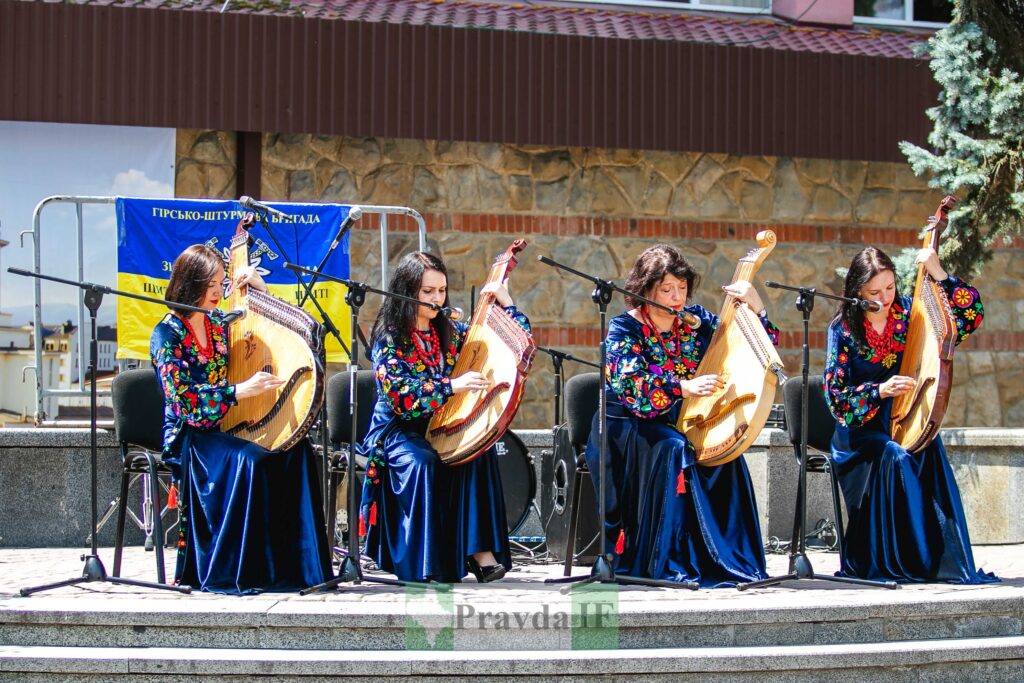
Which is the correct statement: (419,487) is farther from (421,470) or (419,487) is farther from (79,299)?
(79,299)

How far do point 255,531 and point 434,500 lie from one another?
765 millimetres

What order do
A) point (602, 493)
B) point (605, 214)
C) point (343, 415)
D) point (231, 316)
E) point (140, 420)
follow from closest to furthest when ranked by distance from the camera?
point (231, 316) → point (602, 493) → point (140, 420) → point (343, 415) → point (605, 214)

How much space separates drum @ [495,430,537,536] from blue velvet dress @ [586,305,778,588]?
80cm

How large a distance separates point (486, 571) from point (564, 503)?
3.12 ft

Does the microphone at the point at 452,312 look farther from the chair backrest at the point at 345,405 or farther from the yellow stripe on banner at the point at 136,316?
the yellow stripe on banner at the point at 136,316

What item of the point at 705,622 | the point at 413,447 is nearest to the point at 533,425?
the point at 413,447

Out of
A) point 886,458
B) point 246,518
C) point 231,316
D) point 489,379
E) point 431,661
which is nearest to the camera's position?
point 431,661

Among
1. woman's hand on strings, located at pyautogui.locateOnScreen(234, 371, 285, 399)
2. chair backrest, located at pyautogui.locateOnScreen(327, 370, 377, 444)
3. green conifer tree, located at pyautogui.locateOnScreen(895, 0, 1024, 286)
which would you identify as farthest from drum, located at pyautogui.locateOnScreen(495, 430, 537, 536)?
green conifer tree, located at pyautogui.locateOnScreen(895, 0, 1024, 286)

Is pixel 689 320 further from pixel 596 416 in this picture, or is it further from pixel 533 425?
pixel 533 425

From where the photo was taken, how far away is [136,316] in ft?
26.0

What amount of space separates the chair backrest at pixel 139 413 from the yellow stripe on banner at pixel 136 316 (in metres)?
1.60

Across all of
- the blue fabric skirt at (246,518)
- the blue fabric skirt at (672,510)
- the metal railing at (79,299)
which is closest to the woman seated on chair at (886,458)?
the blue fabric skirt at (672,510)

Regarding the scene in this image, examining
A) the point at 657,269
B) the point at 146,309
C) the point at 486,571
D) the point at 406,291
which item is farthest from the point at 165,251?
the point at 657,269

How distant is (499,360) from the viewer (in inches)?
227
